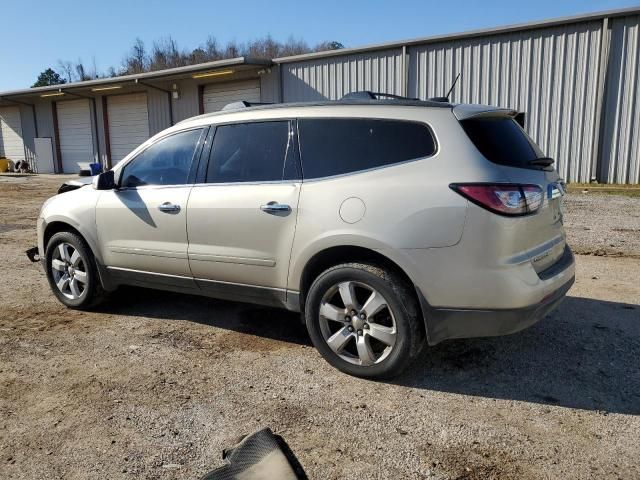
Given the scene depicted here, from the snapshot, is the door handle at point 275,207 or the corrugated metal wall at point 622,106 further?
the corrugated metal wall at point 622,106

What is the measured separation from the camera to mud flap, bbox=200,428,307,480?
2.56 metres

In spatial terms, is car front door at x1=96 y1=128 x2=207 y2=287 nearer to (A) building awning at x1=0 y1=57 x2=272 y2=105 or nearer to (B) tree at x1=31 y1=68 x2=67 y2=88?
(A) building awning at x1=0 y1=57 x2=272 y2=105

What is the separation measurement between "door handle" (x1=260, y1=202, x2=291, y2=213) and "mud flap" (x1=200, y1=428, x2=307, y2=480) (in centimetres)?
155

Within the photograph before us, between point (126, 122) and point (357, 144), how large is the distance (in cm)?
2353

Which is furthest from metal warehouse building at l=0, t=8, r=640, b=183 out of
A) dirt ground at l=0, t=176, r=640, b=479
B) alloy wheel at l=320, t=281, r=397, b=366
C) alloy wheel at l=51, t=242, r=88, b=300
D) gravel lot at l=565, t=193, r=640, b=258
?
alloy wheel at l=51, t=242, r=88, b=300

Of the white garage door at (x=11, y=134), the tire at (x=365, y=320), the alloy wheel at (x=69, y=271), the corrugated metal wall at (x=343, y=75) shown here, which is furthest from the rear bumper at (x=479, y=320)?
the white garage door at (x=11, y=134)

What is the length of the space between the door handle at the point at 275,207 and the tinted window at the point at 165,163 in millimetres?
969

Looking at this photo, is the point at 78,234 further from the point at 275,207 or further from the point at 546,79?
the point at 546,79

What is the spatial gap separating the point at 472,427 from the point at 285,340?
1800 millimetres

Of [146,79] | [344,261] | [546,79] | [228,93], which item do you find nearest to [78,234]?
[344,261]

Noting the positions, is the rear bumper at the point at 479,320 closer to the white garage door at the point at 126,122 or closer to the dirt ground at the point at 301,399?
the dirt ground at the point at 301,399

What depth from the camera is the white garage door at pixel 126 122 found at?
2406cm

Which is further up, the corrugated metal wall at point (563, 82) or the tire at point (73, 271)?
the corrugated metal wall at point (563, 82)

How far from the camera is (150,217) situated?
4570 millimetres
